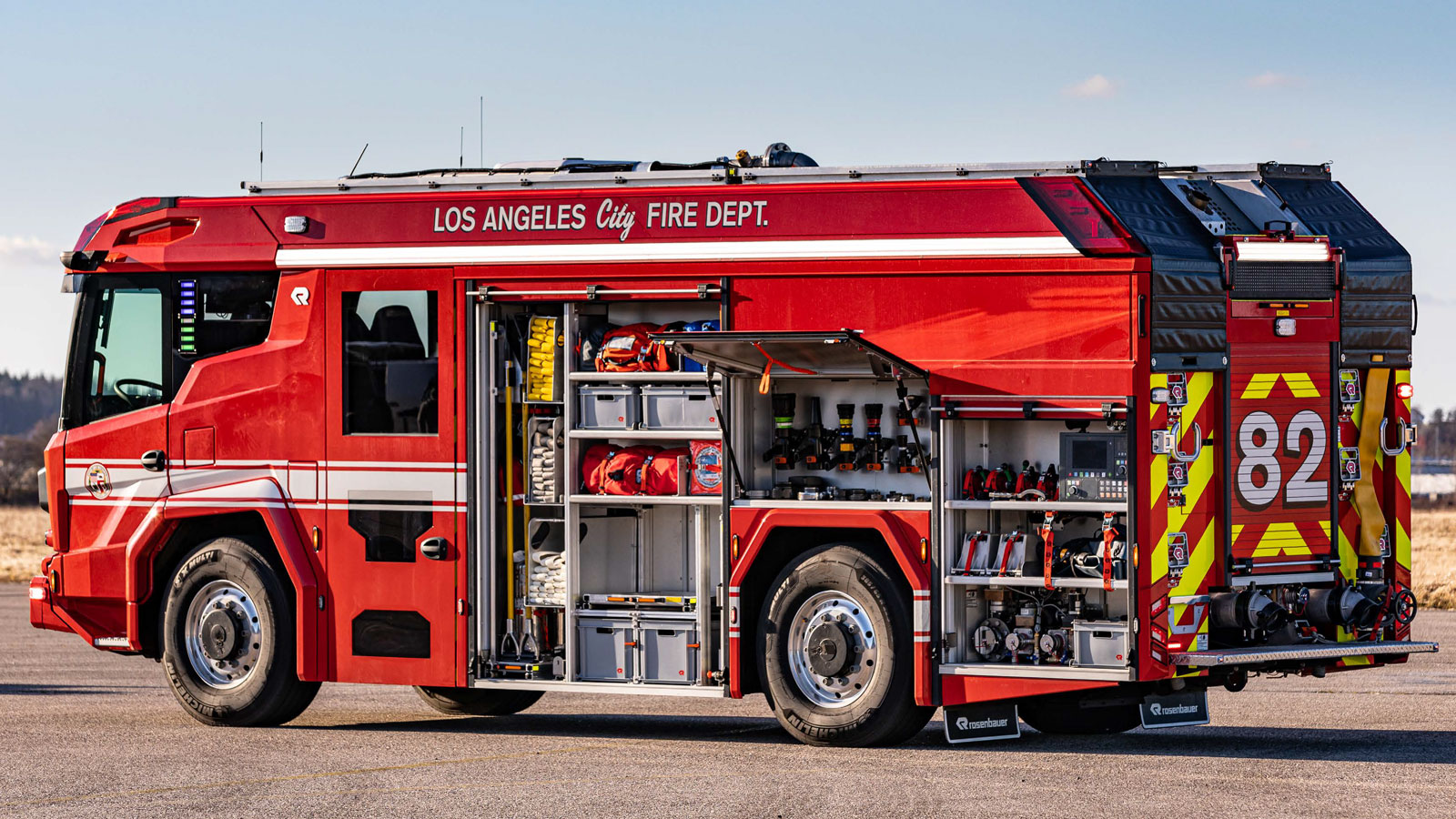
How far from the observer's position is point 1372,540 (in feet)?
40.9

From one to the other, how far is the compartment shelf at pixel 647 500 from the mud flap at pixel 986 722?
1974mm

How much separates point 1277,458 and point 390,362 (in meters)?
5.74

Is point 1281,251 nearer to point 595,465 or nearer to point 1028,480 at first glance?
point 1028,480

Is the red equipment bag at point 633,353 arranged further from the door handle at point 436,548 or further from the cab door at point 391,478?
the door handle at point 436,548

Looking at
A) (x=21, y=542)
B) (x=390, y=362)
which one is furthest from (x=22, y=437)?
(x=390, y=362)

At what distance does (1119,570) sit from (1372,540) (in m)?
1.99

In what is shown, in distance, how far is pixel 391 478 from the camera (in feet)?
44.0

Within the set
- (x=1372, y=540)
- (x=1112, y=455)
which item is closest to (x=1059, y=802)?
(x=1112, y=455)

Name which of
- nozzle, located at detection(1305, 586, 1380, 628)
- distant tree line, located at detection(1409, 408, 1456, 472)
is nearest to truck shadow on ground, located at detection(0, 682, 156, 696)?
nozzle, located at detection(1305, 586, 1380, 628)

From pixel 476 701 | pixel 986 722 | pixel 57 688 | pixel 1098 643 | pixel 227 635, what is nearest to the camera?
pixel 1098 643

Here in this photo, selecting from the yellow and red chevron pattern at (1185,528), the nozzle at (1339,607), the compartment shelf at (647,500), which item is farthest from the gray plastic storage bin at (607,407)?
the nozzle at (1339,607)

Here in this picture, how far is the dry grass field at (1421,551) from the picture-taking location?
27366mm

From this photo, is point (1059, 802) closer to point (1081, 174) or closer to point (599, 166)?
point (1081, 174)

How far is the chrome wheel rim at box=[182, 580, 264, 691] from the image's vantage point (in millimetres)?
13852
